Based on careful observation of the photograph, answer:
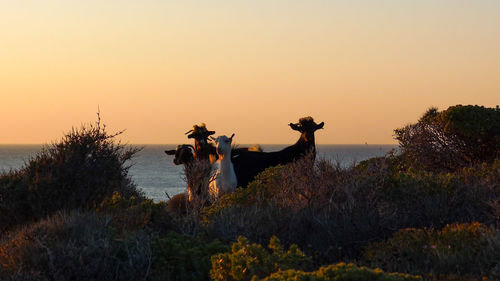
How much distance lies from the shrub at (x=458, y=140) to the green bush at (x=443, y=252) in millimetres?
9300

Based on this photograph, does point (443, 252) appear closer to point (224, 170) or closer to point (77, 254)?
point (77, 254)

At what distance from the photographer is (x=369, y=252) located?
945 cm

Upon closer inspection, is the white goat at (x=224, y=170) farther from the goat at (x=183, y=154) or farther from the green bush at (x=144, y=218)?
the green bush at (x=144, y=218)

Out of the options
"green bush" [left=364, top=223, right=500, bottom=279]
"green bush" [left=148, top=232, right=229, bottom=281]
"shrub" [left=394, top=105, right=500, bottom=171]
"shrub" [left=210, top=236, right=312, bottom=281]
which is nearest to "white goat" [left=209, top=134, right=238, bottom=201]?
"shrub" [left=394, top=105, right=500, bottom=171]

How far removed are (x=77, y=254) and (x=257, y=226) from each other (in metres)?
3.08

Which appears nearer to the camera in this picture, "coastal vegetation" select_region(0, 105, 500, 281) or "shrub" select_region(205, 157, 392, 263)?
"coastal vegetation" select_region(0, 105, 500, 281)

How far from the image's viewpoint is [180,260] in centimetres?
931

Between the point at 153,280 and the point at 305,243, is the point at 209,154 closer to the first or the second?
the point at 305,243

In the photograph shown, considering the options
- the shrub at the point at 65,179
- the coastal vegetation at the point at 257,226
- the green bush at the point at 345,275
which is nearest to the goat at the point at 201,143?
the coastal vegetation at the point at 257,226

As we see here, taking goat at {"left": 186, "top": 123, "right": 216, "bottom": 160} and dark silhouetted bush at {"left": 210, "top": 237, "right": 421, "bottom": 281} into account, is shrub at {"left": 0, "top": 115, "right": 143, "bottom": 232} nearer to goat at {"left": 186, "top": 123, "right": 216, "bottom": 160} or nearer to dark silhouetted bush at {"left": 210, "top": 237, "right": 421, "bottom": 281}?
goat at {"left": 186, "top": 123, "right": 216, "bottom": 160}

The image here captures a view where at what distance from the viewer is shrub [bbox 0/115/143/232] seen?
13.0m

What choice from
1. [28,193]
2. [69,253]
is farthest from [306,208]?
[28,193]

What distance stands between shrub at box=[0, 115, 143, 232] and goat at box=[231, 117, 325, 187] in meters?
5.24

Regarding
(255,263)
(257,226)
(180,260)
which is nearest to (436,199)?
(257,226)
